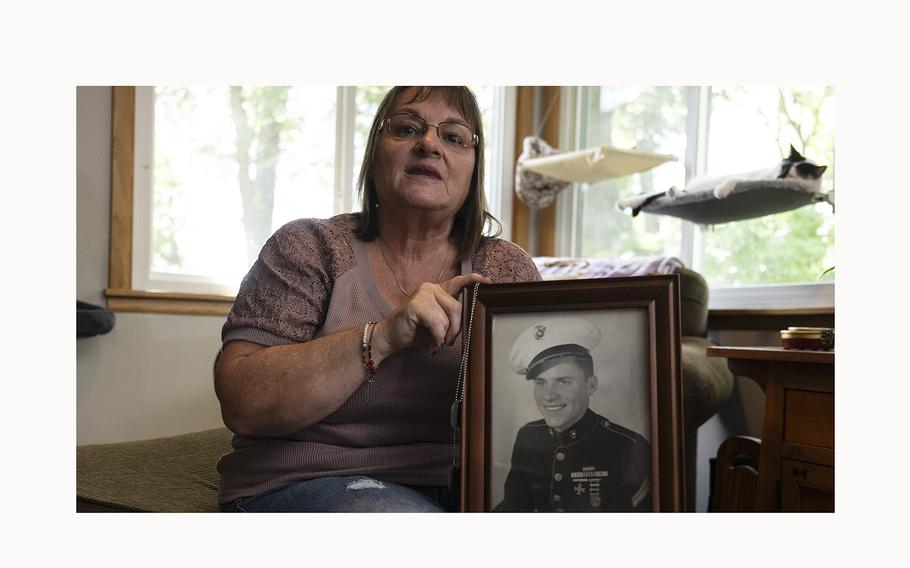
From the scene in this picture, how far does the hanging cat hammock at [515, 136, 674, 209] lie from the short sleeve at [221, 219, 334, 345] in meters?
1.72

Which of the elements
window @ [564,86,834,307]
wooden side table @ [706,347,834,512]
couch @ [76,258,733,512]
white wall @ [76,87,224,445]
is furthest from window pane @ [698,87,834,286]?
white wall @ [76,87,224,445]

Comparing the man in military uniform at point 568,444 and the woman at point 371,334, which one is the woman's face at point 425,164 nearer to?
the woman at point 371,334

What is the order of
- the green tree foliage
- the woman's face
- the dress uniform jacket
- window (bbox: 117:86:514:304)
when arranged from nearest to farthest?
the dress uniform jacket, the woman's face, window (bbox: 117:86:514:304), the green tree foliage

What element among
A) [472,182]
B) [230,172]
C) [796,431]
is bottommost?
[796,431]

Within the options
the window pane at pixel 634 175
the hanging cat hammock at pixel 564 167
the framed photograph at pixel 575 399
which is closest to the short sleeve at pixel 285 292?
the framed photograph at pixel 575 399

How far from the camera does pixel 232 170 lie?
2795 mm

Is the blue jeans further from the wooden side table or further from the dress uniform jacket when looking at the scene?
the wooden side table

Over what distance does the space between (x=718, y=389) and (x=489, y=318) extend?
A: 1.36 m

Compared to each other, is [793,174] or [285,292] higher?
[793,174]

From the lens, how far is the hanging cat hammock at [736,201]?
1.91 m

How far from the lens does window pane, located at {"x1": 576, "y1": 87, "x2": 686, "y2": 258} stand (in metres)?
2.85

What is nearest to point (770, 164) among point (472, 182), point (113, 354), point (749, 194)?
point (749, 194)

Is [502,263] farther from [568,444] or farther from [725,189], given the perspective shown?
[725,189]

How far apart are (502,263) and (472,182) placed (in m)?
0.12
